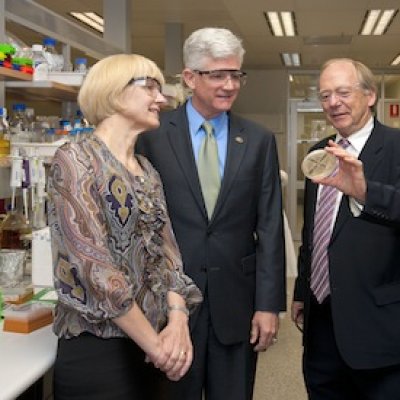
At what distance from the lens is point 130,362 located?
1464mm

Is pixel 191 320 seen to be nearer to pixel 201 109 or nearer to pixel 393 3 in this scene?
pixel 201 109

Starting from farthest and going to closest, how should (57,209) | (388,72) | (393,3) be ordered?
(388,72) → (393,3) → (57,209)

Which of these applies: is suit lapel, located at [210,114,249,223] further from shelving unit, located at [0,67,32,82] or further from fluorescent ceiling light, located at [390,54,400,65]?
fluorescent ceiling light, located at [390,54,400,65]

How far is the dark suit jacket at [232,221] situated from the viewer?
1841 millimetres

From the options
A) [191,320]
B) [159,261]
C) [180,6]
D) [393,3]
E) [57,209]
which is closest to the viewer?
[57,209]

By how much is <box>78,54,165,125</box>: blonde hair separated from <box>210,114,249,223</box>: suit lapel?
47cm

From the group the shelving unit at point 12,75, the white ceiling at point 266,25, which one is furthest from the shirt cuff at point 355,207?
the white ceiling at point 266,25

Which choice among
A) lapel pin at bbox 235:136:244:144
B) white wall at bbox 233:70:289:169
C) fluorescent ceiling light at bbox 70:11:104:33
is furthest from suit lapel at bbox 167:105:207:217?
white wall at bbox 233:70:289:169

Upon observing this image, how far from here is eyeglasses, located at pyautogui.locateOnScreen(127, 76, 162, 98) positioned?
4.97 feet

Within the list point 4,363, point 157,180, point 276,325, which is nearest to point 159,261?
point 157,180

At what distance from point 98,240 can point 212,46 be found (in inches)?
31.9

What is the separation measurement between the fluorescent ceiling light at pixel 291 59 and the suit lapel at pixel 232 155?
256 inches

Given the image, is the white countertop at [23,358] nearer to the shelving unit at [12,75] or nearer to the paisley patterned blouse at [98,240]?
the paisley patterned blouse at [98,240]

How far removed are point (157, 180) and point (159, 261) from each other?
24 cm
